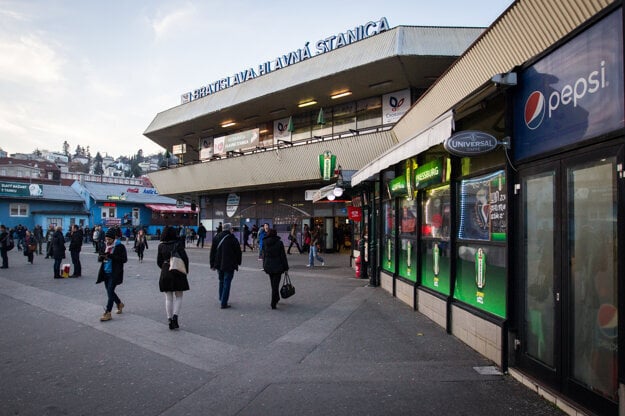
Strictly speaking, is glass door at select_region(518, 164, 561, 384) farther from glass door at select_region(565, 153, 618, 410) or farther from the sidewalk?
the sidewalk

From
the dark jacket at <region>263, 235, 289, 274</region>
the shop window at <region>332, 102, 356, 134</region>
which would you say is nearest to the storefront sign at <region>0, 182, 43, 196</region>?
the shop window at <region>332, 102, 356, 134</region>

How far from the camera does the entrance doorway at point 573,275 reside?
382cm

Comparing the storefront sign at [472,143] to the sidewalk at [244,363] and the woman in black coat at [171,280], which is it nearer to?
the sidewalk at [244,363]

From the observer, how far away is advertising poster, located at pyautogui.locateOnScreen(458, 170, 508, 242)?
5926mm

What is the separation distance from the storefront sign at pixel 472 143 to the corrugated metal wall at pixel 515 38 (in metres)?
1.00

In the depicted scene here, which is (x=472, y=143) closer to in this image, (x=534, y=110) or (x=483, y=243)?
(x=534, y=110)

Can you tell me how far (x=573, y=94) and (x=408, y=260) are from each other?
6.54 metres

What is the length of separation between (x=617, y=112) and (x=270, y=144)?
26563 millimetres

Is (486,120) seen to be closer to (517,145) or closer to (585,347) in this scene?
(517,145)

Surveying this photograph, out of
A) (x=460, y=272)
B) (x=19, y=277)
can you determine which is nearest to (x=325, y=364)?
(x=460, y=272)

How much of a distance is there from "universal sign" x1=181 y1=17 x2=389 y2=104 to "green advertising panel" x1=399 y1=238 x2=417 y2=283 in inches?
555

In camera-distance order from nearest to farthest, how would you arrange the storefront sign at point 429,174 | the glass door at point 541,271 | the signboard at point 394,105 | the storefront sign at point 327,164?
the glass door at point 541,271 < the storefront sign at point 429,174 < the storefront sign at point 327,164 < the signboard at point 394,105

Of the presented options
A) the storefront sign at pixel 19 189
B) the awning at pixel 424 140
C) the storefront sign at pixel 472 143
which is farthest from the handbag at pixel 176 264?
the storefront sign at pixel 19 189

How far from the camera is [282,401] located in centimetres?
452
